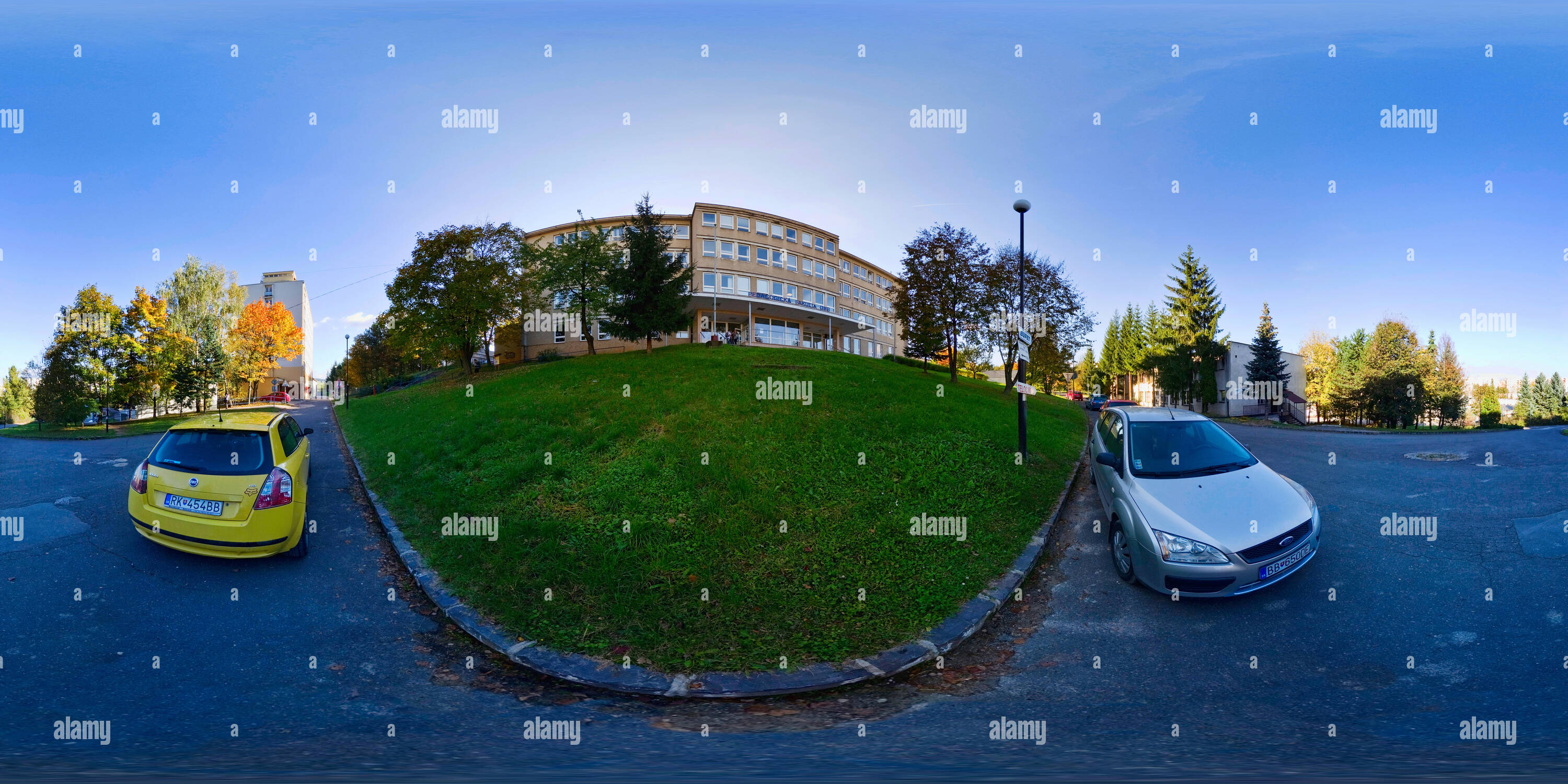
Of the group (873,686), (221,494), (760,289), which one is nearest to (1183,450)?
(873,686)

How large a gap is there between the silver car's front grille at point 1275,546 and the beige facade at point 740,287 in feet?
118

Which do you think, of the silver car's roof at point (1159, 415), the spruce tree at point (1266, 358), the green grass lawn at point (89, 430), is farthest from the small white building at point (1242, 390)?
the green grass lawn at point (89, 430)

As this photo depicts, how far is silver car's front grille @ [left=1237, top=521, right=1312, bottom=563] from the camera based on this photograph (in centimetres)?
490

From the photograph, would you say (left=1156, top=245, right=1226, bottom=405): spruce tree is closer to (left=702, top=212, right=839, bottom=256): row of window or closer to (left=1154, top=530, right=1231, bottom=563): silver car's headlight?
(left=702, top=212, right=839, bottom=256): row of window

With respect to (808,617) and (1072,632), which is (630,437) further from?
(1072,632)

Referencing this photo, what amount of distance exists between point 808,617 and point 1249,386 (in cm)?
5094

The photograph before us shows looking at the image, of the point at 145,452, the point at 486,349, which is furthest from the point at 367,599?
the point at 486,349

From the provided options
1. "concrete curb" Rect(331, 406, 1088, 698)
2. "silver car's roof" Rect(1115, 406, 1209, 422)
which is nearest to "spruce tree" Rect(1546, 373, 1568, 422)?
"silver car's roof" Rect(1115, 406, 1209, 422)

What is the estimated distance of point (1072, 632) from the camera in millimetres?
4965

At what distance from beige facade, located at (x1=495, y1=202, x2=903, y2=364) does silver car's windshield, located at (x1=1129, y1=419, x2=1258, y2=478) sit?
3422cm

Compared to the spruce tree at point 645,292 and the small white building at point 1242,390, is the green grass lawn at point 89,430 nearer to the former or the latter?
the spruce tree at point 645,292

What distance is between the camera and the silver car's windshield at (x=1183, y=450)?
20.2 ft

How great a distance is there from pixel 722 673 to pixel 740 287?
41.7 meters

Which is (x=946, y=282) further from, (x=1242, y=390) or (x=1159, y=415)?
(x=1242, y=390)
